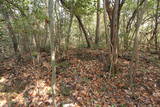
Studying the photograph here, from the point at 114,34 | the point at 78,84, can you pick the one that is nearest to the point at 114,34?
the point at 114,34

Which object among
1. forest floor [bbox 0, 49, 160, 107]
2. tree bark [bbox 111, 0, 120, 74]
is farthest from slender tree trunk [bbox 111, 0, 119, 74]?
forest floor [bbox 0, 49, 160, 107]

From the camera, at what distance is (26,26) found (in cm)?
511

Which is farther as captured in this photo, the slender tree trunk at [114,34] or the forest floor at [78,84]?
the slender tree trunk at [114,34]

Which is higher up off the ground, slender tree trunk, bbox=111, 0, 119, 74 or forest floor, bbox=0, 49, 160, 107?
slender tree trunk, bbox=111, 0, 119, 74

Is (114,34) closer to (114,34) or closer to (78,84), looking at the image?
(114,34)

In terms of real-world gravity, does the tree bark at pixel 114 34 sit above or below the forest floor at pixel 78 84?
above

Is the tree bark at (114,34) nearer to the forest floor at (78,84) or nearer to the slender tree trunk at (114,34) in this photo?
the slender tree trunk at (114,34)

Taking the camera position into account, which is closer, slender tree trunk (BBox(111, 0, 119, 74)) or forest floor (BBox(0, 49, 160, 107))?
forest floor (BBox(0, 49, 160, 107))

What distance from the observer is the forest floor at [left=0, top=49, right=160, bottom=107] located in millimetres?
3783

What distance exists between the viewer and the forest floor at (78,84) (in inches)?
149

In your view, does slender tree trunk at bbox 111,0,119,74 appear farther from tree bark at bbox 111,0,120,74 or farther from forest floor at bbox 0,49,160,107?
forest floor at bbox 0,49,160,107

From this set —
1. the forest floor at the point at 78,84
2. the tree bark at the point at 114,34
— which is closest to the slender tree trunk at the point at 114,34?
the tree bark at the point at 114,34

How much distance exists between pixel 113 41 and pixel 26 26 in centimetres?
361

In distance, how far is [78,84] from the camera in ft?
14.6
